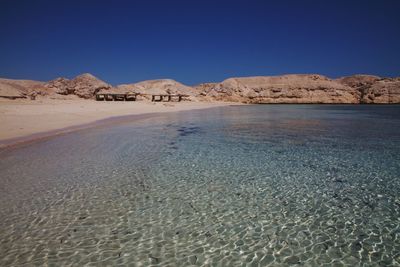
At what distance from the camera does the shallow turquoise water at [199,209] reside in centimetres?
389

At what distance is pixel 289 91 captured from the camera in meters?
103

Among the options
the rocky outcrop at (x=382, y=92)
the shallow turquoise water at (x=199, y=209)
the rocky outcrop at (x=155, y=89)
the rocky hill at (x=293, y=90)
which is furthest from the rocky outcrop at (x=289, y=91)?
the shallow turquoise water at (x=199, y=209)

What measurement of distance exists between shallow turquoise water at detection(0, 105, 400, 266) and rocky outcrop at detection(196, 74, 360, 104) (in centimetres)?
8729

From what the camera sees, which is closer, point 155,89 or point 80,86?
point 80,86

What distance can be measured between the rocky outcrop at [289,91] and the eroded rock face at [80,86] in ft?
154

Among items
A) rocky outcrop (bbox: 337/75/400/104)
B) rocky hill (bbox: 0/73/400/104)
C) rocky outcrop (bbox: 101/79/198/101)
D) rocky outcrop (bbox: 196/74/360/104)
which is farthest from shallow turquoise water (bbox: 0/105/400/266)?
rocky outcrop (bbox: 337/75/400/104)

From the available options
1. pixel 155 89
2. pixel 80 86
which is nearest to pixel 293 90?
pixel 155 89

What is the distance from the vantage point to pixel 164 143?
12906 mm

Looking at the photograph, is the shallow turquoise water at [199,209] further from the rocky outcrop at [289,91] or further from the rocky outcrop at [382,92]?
the rocky outcrop at [382,92]

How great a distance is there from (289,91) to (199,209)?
103438mm

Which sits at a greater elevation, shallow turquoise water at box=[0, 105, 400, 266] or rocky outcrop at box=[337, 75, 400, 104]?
rocky outcrop at box=[337, 75, 400, 104]

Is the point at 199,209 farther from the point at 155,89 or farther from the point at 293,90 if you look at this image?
the point at 293,90

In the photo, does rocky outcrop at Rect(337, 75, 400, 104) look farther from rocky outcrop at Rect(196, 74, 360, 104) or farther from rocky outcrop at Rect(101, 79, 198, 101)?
rocky outcrop at Rect(101, 79, 198, 101)

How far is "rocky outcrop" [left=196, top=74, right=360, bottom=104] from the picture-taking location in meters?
98.7
